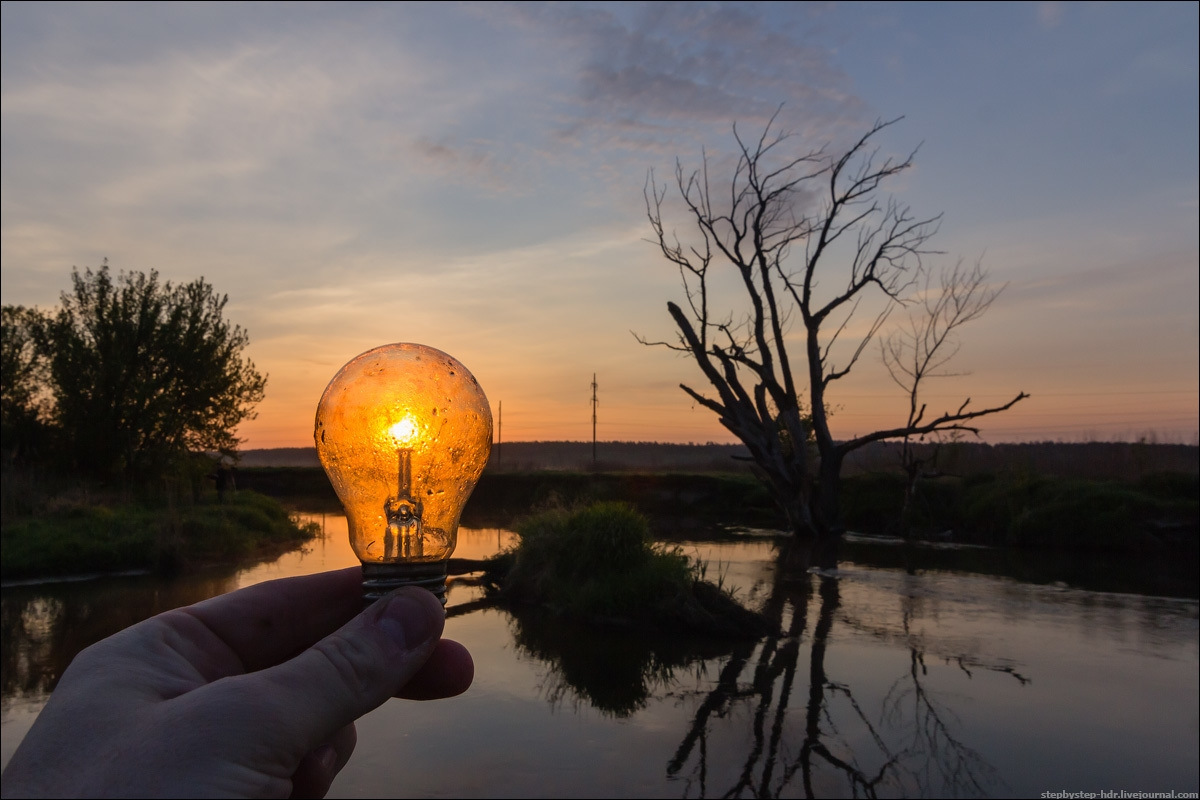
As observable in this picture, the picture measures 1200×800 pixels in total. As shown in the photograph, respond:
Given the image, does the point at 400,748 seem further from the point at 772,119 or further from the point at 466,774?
the point at 772,119

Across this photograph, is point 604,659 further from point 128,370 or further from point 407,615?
point 128,370

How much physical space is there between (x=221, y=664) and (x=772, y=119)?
63.9 feet

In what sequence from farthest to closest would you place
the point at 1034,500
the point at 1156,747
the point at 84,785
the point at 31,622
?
the point at 1034,500 < the point at 31,622 < the point at 1156,747 < the point at 84,785

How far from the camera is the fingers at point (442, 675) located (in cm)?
157

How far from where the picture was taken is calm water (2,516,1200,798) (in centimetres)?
643

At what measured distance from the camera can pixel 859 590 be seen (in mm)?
13734

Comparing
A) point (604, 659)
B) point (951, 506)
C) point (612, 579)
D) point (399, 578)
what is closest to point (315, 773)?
point (399, 578)

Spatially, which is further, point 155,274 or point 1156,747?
point 155,274

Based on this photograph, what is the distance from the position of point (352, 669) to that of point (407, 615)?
0.12 m

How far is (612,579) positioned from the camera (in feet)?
37.0

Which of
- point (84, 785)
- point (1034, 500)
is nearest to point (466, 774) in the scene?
point (84, 785)

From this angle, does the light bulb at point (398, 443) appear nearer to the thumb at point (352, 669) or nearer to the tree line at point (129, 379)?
the thumb at point (352, 669)

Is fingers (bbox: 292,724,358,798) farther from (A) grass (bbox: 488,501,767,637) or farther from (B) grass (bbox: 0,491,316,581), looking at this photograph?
(B) grass (bbox: 0,491,316,581)

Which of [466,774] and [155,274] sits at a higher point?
[155,274]
